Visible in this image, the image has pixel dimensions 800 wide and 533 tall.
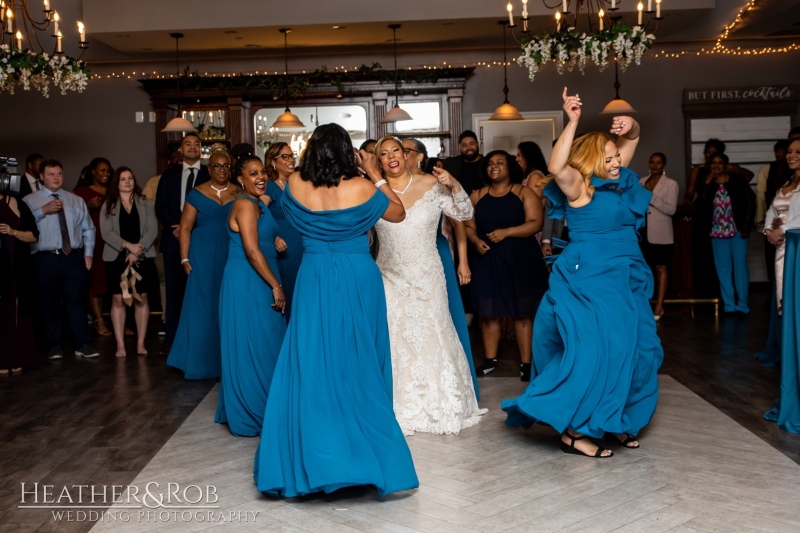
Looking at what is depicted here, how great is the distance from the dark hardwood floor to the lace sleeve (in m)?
1.79

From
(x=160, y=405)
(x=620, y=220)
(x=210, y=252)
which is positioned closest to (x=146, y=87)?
(x=210, y=252)

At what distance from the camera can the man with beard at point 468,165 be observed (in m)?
8.67

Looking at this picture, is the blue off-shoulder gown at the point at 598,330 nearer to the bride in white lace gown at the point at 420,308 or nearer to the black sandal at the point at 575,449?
the black sandal at the point at 575,449

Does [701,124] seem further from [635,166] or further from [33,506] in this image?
[33,506]

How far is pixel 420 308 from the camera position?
5.28 m

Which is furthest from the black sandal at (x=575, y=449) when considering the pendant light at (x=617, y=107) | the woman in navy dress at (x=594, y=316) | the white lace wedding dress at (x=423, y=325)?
the pendant light at (x=617, y=107)

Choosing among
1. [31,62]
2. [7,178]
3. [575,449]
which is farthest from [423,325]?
[31,62]

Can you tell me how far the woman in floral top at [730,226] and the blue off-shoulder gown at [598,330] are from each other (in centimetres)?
511

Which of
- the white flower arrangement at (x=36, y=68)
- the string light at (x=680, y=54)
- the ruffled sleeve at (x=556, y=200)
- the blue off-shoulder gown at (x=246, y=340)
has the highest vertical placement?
the string light at (x=680, y=54)

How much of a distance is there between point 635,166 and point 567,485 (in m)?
9.12

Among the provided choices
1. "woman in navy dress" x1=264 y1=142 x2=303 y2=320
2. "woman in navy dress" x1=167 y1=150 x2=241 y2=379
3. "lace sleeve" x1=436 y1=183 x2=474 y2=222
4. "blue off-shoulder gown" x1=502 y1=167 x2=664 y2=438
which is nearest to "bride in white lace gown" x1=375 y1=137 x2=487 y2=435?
"lace sleeve" x1=436 y1=183 x2=474 y2=222

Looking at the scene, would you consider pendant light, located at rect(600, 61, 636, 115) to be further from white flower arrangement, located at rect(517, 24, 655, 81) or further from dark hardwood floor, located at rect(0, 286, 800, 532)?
white flower arrangement, located at rect(517, 24, 655, 81)

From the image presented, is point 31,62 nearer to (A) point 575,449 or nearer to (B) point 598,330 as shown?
(B) point 598,330

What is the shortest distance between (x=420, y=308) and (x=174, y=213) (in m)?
3.48
